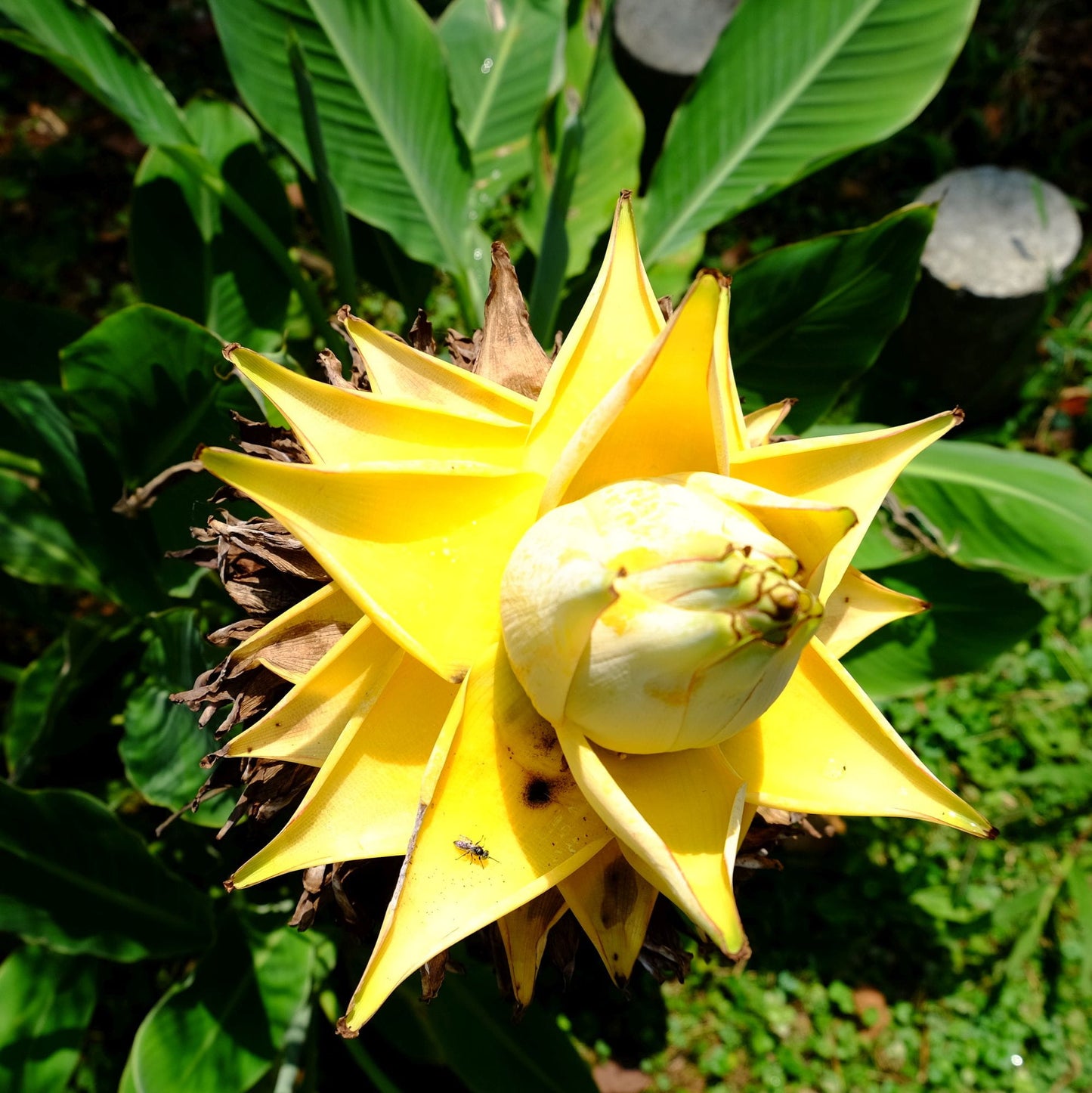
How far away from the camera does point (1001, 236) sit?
2.87 meters

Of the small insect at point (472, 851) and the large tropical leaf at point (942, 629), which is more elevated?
the small insect at point (472, 851)

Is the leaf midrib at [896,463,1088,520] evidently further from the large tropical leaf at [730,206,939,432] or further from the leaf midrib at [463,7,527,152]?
the leaf midrib at [463,7,527,152]

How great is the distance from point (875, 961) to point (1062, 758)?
83 cm

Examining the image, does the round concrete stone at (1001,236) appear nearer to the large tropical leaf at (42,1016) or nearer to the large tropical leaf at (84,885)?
the large tropical leaf at (84,885)

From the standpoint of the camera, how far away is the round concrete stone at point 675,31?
9.97ft

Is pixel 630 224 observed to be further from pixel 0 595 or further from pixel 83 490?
pixel 0 595

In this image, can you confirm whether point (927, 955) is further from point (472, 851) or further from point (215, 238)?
point (215, 238)

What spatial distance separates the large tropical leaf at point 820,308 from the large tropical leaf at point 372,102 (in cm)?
70

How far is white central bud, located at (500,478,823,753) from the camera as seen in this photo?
730mm

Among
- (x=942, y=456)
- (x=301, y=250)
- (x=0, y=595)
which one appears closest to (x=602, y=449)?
(x=942, y=456)

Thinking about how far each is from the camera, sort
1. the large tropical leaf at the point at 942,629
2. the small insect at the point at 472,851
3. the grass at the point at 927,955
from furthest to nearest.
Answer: the grass at the point at 927,955 → the large tropical leaf at the point at 942,629 → the small insect at the point at 472,851

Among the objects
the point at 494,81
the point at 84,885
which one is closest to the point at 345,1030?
the point at 84,885

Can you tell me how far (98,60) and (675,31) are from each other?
6.38 ft

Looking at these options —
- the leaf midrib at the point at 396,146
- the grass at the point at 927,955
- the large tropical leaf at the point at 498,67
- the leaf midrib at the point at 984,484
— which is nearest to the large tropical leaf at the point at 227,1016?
the grass at the point at 927,955
